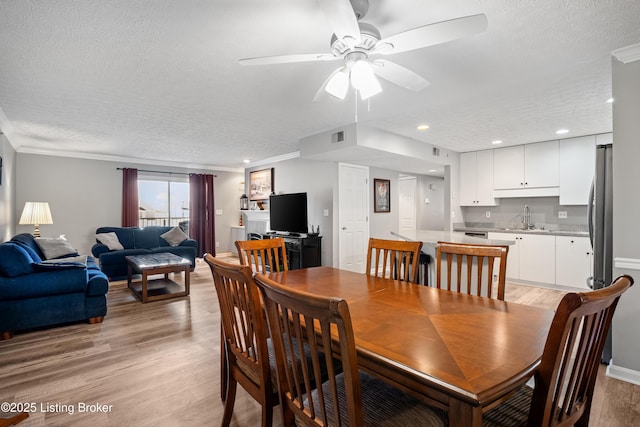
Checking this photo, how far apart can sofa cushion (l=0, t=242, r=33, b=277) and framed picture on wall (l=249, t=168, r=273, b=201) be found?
14.7 ft

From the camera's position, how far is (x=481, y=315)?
140 centimetres

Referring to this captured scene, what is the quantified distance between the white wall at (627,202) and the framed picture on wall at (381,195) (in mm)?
4057

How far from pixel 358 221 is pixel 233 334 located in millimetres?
4340

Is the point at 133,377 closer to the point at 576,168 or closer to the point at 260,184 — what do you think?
the point at 260,184

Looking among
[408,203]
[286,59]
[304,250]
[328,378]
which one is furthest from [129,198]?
[328,378]

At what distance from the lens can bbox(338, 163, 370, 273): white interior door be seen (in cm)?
543

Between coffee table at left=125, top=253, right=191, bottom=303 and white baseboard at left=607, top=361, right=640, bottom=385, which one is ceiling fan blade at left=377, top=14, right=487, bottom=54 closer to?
white baseboard at left=607, top=361, right=640, bottom=385

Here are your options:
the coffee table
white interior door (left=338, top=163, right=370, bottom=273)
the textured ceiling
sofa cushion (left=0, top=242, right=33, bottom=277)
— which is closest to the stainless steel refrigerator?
the textured ceiling

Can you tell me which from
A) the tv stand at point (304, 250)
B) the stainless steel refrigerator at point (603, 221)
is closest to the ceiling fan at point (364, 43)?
the stainless steel refrigerator at point (603, 221)

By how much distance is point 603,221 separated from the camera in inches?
103

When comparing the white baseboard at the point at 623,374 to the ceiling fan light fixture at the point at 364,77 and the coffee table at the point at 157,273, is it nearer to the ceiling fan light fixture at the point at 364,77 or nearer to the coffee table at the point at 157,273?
the ceiling fan light fixture at the point at 364,77

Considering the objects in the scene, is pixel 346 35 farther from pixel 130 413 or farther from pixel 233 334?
pixel 130 413

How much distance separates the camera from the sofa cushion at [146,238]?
632cm

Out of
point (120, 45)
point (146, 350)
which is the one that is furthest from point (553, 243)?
point (120, 45)
